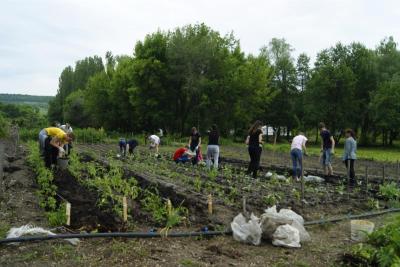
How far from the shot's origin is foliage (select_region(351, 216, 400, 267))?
14.0 feet

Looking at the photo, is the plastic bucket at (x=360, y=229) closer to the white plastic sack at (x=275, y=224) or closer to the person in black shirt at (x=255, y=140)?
the white plastic sack at (x=275, y=224)

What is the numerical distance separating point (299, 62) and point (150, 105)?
1932cm

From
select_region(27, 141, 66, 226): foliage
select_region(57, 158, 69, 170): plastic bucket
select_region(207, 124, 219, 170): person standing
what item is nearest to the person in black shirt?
select_region(207, 124, 219, 170): person standing

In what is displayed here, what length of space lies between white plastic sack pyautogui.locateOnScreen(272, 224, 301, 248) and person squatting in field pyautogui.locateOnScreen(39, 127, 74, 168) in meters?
6.44

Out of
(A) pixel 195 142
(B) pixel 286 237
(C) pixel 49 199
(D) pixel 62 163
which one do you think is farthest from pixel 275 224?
(A) pixel 195 142

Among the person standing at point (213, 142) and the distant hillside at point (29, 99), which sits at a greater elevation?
the distant hillside at point (29, 99)

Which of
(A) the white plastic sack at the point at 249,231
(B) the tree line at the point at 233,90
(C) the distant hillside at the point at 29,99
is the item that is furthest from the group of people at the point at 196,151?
(C) the distant hillside at the point at 29,99

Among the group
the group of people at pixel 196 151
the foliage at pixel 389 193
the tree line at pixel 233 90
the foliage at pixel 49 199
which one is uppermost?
the tree line at pixel 233 90

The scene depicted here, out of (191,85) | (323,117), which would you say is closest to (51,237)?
(191,85)

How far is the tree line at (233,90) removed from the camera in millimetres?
35719

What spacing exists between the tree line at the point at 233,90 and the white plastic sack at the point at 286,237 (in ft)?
98.0

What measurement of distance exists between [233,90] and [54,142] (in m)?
27.5

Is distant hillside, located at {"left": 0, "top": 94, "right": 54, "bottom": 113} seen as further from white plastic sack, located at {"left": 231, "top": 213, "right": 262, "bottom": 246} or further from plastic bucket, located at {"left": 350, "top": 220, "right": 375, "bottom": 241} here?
plastic bucket, located at {"left": 350, "top": 220, "right": 375, "bottom": 241}

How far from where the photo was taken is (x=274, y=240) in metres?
5.39
